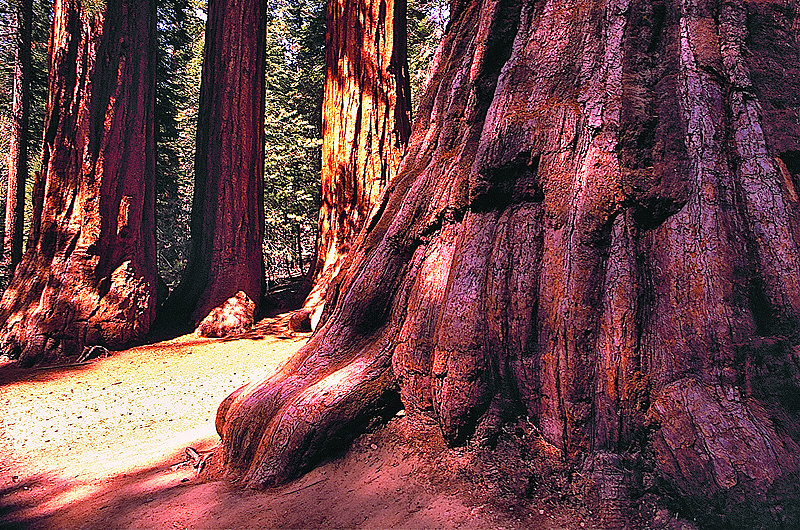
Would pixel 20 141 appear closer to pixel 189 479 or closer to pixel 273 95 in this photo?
pixel 273 95

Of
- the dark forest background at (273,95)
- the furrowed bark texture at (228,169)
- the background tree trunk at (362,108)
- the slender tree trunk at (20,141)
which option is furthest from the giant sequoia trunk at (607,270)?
the dark forest background at (273,95)

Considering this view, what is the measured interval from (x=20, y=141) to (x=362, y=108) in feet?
23.3

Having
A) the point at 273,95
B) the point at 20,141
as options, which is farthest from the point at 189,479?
the point at 273,95

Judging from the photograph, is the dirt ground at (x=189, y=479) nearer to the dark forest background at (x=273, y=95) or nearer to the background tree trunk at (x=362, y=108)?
the background tree trunk at (x=362, y=108)

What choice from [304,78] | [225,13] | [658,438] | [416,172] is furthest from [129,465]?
[304,78]

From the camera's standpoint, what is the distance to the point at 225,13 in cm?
934

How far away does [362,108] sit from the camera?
873cm

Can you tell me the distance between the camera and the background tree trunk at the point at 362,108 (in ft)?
28.6

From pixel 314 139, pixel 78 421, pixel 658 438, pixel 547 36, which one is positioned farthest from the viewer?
pixel 314 139

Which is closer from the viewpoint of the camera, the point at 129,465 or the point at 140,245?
the point at 129,465

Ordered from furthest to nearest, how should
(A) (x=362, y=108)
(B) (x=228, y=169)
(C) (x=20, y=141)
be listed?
(C) (x=20, y=141) → (B) (x=228, y=169) → (A) (x=362, y=108)

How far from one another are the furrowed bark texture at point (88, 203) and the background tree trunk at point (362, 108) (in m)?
2.74

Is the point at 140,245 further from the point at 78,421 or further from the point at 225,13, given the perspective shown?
the point at 225,13

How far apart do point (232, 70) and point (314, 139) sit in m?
7.94
